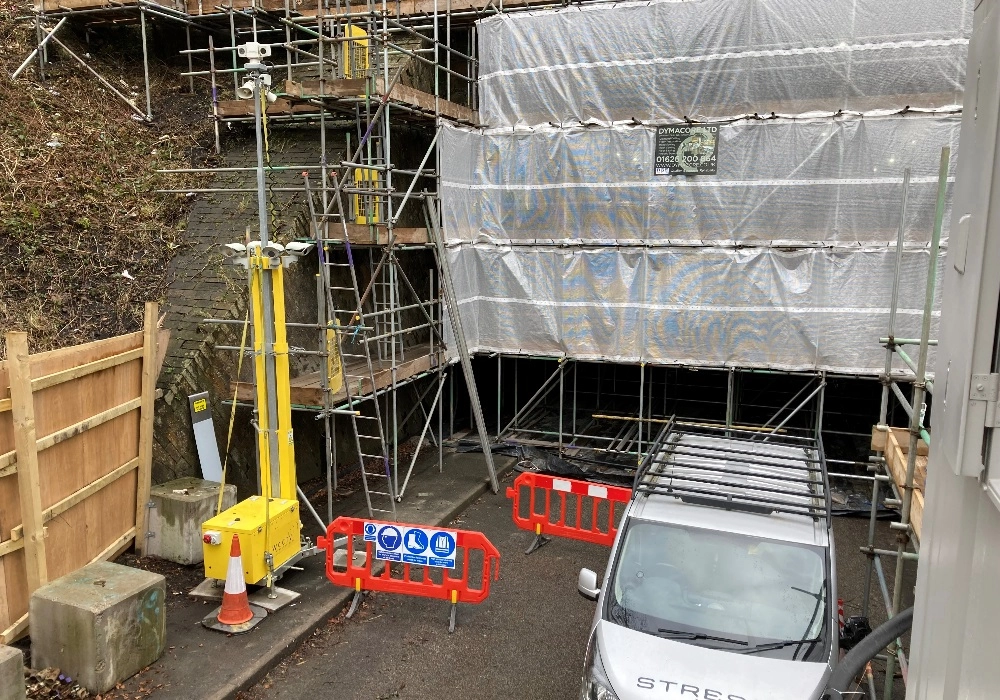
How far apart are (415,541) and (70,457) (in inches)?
133

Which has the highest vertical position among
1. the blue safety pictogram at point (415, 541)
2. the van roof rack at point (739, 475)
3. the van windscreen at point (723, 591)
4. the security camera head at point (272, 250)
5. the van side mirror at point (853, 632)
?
the security camera head at point (272, 250)

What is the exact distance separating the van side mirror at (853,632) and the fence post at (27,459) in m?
6.72

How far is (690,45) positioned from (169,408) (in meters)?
9.37

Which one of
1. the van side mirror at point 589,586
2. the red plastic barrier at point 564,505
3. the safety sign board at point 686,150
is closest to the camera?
the van side mirror at point 589,586

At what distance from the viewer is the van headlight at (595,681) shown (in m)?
4.69

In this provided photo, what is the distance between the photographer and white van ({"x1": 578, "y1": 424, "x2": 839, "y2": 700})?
15.2 feet

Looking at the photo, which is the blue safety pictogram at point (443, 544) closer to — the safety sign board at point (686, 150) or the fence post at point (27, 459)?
the fence post at point (27, 459)

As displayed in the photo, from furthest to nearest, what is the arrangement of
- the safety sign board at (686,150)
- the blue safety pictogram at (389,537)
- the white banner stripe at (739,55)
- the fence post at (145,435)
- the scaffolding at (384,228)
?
the safety sign board at (686,150)
the white banner stripe at (739,55)
the scaffolding at (384,228)
the fence post at (145,435)
the blue safety pictogram at (389,537)

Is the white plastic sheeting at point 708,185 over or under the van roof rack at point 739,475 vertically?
over

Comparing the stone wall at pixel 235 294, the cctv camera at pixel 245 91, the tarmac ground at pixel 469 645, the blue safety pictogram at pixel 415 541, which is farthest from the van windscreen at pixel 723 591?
the cctv camera at pixel 245 91

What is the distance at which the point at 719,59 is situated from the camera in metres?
11.2

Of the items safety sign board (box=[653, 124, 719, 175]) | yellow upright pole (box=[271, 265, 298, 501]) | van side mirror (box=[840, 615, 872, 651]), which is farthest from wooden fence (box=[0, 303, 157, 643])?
safety sign board (box=[653, 124, 719, 175])

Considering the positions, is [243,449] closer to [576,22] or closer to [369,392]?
[369,392]

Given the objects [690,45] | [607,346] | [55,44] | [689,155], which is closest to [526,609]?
[607,346]
